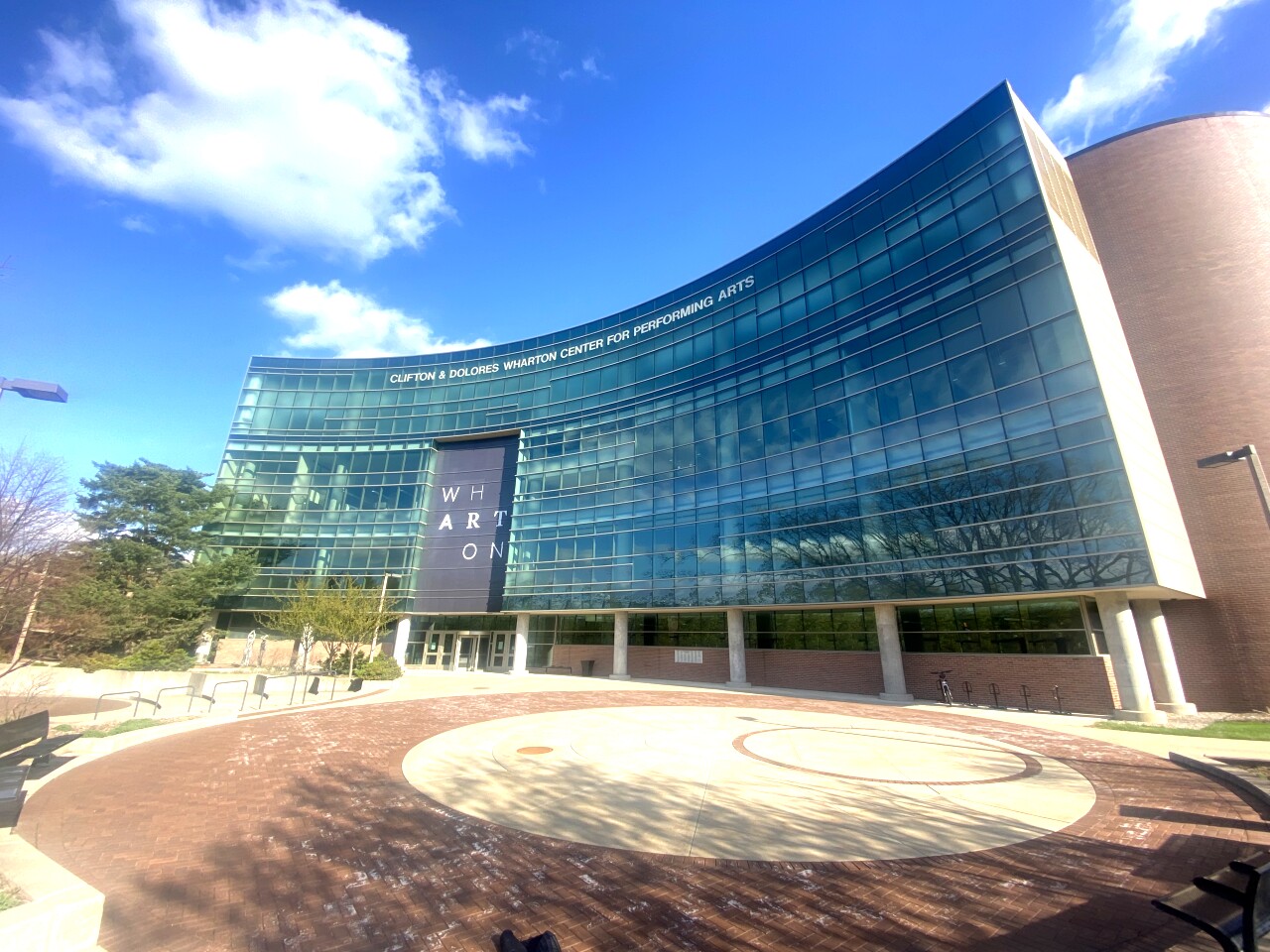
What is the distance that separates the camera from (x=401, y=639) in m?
42.7

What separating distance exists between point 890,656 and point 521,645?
2574 centimetres

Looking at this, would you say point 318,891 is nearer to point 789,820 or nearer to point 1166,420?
point 789,820

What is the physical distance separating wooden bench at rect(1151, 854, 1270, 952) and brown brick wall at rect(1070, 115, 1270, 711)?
2523 cm

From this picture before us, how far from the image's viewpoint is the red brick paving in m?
4.93

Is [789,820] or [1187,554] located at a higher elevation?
[1187,554]

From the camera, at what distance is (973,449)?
23.3m

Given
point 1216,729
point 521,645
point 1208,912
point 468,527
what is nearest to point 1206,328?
point 1216,729

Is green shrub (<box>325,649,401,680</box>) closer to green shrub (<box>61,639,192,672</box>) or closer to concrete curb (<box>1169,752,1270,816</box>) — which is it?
green shrub (<box>61,639,192,672</box>)


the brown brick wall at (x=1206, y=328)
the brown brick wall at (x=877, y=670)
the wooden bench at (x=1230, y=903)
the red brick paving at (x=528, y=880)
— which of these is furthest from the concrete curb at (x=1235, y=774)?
the brown brick wall at (x=1206, y=328)

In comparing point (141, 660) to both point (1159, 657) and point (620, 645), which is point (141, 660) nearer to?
point (620, 645)

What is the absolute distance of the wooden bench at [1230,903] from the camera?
3.84 metres

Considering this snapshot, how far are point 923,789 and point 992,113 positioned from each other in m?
30.6

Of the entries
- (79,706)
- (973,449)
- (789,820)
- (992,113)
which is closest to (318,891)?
(789,820)

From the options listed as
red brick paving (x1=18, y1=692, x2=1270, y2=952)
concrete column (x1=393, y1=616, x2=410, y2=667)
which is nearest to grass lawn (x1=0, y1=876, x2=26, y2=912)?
red brick paving (x1=18, y1=692, x2=1270, y2=952)
